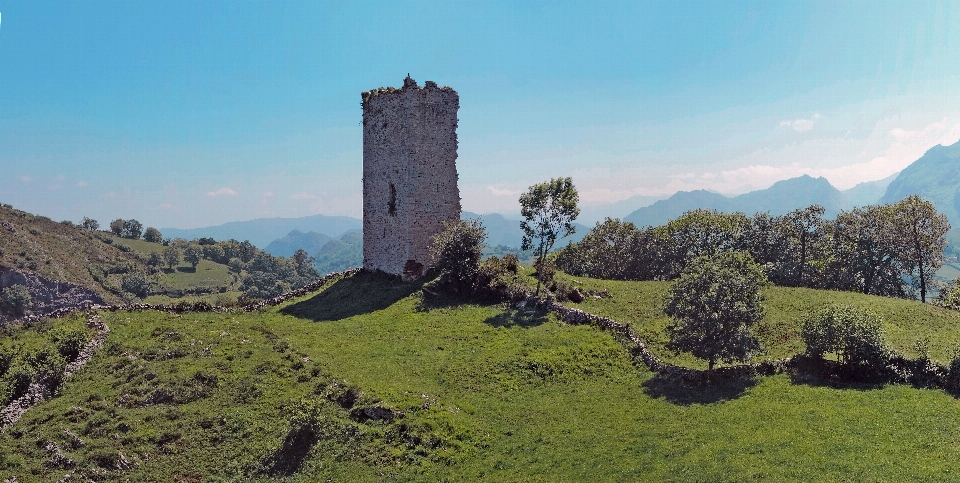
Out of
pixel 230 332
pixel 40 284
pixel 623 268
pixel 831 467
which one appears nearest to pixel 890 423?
pixel 831 467

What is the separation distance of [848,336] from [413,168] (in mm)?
24847

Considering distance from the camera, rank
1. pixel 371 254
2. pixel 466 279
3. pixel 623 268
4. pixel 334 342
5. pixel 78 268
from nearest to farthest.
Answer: pixel 334 342, pixel 466 279, pixel 371 254, pixel 623 268, pixel 78 268

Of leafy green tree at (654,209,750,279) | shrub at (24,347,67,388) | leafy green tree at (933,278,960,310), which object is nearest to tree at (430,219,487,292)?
shrub at (24,347,67,388)

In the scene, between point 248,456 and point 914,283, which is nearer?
point 248,456

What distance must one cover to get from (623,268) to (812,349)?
2957 centimetres

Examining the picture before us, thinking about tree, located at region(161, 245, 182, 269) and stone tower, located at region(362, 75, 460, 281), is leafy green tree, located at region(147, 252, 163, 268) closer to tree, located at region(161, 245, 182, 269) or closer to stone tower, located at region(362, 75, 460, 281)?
tree, located at region(161, 245, 182, 269)

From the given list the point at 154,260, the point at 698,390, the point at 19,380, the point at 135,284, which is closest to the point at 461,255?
the point at 698,390

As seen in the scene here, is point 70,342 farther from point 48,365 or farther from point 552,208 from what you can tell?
point 552,208

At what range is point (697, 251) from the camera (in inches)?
1793

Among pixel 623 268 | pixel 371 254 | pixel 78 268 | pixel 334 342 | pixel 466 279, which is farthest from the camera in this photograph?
pixel 78 268

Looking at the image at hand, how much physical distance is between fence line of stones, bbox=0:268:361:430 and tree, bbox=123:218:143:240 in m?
154

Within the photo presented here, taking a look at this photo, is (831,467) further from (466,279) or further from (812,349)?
(466,279)

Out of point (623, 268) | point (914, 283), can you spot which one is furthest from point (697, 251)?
point (914, 283)

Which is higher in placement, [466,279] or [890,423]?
[466,279]
